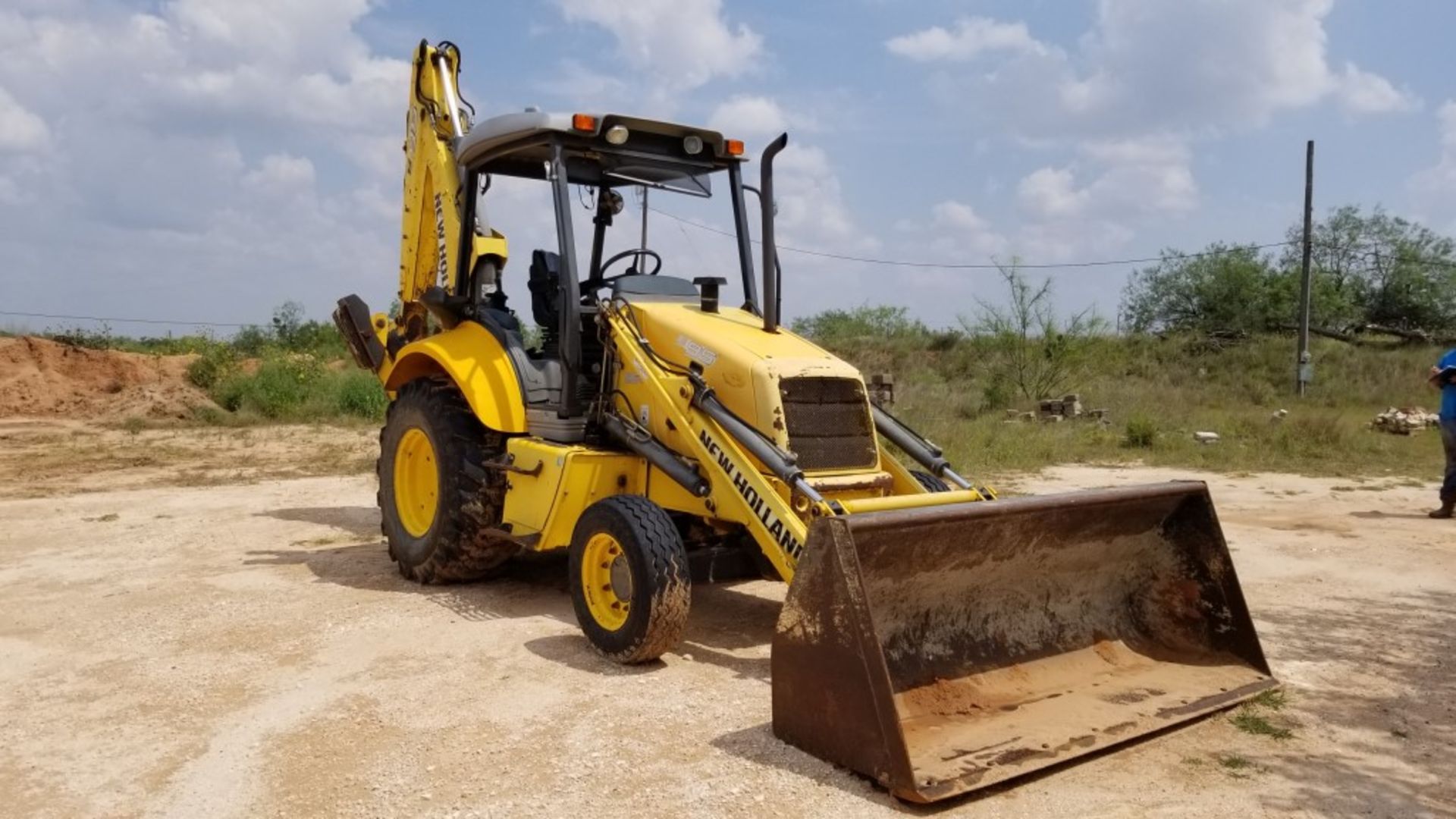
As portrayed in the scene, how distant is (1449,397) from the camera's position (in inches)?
420

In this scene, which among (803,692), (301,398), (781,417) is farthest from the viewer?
(301,398)

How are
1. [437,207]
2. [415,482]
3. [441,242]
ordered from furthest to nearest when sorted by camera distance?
[437,207]
[441,242]
[415,482]

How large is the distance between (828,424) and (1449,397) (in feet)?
26.9

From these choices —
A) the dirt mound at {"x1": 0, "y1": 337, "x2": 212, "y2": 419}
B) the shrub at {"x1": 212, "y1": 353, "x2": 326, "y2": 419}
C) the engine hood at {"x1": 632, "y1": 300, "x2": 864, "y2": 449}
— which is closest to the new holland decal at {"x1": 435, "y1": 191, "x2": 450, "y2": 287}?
the engine hood at {"x1": 632, "y1": 300, "x2": 864, "y2": 449}

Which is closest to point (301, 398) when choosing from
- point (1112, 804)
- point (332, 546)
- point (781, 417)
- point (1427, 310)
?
point (332, 546)

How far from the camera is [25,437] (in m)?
18.5

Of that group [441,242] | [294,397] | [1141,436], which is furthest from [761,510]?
[294,397]

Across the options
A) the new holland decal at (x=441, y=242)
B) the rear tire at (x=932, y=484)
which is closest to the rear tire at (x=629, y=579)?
the rear tire at (x=932, y=484)

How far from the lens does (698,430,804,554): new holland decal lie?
491 cm

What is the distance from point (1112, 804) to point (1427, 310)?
121 feet

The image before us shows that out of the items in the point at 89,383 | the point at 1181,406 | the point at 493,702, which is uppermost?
the point at 1181,406

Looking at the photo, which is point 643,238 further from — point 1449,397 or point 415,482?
point 1449,397

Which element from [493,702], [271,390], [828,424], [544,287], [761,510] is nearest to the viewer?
[493,702]

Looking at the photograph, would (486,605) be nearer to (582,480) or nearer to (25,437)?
(582,480)
